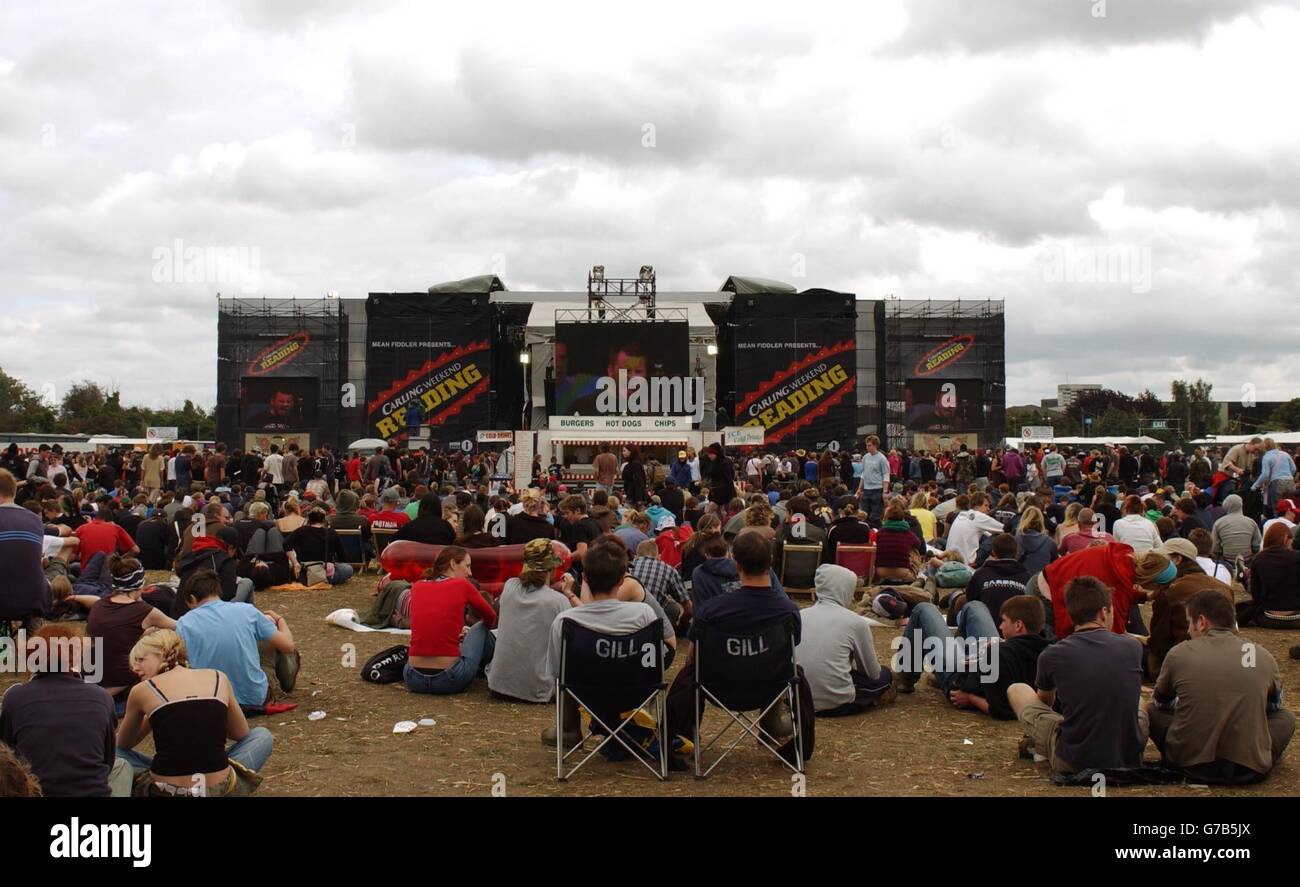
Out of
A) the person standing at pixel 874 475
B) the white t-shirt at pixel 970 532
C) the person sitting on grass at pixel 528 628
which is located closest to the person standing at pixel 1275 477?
the person standing at pixel 874 475

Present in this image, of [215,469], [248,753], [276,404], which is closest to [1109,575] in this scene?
[248,753]

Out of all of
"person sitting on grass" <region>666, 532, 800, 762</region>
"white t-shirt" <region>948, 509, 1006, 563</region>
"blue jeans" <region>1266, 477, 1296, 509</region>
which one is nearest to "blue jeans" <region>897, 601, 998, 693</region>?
"person sitting on grass" <region>666, 532, 800, 762</region>

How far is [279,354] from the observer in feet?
122

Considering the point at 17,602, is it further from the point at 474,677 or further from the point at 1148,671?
the point at 1148,671

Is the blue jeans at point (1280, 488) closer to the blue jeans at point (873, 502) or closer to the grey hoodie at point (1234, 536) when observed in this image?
the grey hoodie at point (1234, 536)

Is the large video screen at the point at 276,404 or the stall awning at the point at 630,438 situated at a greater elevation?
Result: the large video screen at the point at 276,404

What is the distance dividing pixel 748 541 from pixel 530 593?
1738 millimetres

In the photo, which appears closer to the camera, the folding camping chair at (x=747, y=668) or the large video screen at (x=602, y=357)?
the folding camping chair at (x=747, y=668)

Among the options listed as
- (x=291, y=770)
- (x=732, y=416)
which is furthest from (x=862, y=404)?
(x=291, y=770)

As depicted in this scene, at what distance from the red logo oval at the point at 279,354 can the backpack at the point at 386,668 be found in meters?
32.5

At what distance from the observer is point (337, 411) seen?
37156 mm

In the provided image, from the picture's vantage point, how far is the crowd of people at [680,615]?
375cm

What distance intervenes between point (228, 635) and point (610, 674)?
2129 mm
